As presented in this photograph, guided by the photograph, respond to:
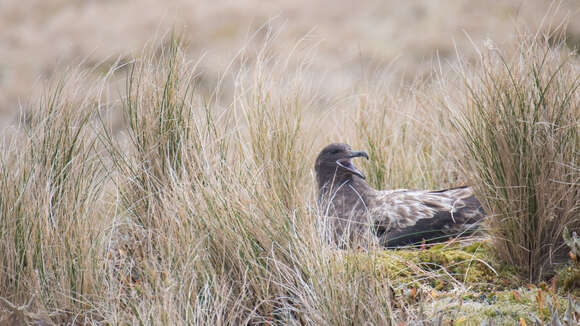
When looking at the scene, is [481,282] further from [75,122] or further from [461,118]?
[75,122]

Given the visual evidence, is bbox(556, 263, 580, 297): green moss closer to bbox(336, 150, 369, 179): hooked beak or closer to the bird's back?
the bird's back

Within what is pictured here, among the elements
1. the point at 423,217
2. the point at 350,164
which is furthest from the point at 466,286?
the point at 350,164

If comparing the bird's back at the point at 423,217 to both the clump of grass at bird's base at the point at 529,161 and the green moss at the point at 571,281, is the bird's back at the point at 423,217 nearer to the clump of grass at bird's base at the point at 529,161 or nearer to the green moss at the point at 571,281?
the clump of grass at bird's base at the point at 529,161

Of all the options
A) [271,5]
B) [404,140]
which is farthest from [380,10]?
[404,140]

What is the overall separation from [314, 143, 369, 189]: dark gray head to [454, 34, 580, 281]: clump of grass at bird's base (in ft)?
4.55

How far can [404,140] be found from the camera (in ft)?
19.2

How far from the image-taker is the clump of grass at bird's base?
3.11m

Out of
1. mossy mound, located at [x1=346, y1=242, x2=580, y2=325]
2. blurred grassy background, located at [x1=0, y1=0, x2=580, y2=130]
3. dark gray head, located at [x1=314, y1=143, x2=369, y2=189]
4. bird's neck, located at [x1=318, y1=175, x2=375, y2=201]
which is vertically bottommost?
mossy mound, located at [x1=346, y1=242, x2=580, y2=325]

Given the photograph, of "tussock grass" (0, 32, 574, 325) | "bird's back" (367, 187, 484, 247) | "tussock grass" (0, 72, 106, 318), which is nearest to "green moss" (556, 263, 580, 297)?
"tussock grass" (0, 32, 574, 325)

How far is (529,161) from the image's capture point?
3127mm

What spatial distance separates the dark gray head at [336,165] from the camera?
464cm

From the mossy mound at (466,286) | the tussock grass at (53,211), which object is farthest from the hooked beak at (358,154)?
the tussock grass at (53,211)

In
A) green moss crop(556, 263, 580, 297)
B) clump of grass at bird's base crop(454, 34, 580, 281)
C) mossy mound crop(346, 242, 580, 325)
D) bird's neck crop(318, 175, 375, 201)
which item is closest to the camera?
mossy mound crop(346, 242, 580, 325)

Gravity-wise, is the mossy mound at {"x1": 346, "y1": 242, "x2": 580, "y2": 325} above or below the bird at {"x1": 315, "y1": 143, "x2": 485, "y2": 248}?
below
